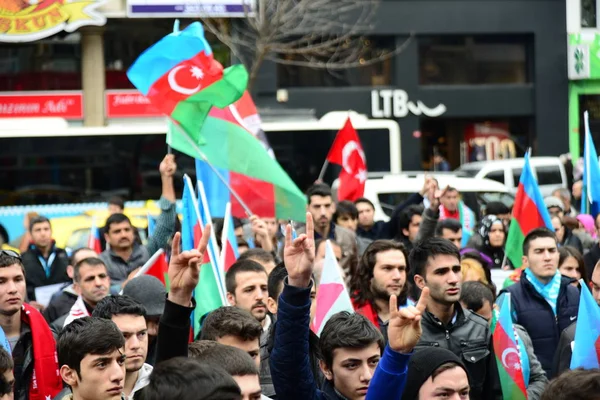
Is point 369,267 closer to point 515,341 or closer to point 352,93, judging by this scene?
point 515,341

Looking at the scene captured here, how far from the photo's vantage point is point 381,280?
23.3 ft

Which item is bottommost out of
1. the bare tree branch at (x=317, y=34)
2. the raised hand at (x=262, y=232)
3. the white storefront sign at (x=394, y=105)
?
the raised hand at (x=262, y=232)

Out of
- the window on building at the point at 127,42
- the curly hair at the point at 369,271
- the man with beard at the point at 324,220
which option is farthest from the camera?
the window on building at the point at 127,42

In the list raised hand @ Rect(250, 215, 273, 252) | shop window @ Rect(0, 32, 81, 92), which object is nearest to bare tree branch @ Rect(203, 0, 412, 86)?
shop window @ Rect(0, 32, 81, 92)

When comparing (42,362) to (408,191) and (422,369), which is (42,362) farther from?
(408,191)

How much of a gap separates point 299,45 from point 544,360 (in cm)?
2452

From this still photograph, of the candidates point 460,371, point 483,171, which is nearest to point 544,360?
point 460,371

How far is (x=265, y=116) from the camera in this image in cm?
2380

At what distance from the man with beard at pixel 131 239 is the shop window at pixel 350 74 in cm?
2182

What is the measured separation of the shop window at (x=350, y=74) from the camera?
32531mm

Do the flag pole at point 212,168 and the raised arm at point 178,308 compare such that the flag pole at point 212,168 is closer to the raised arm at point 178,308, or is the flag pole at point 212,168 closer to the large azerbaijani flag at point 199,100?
the large azerbaijani flag at point 199,100

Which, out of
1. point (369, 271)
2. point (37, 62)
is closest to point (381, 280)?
point (369, 271)

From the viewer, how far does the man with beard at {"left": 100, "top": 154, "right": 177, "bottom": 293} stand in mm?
10023

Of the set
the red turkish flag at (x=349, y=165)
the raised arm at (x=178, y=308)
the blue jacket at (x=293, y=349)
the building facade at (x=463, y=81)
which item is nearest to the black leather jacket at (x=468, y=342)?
the blue jacket at (x=293, y=349)
